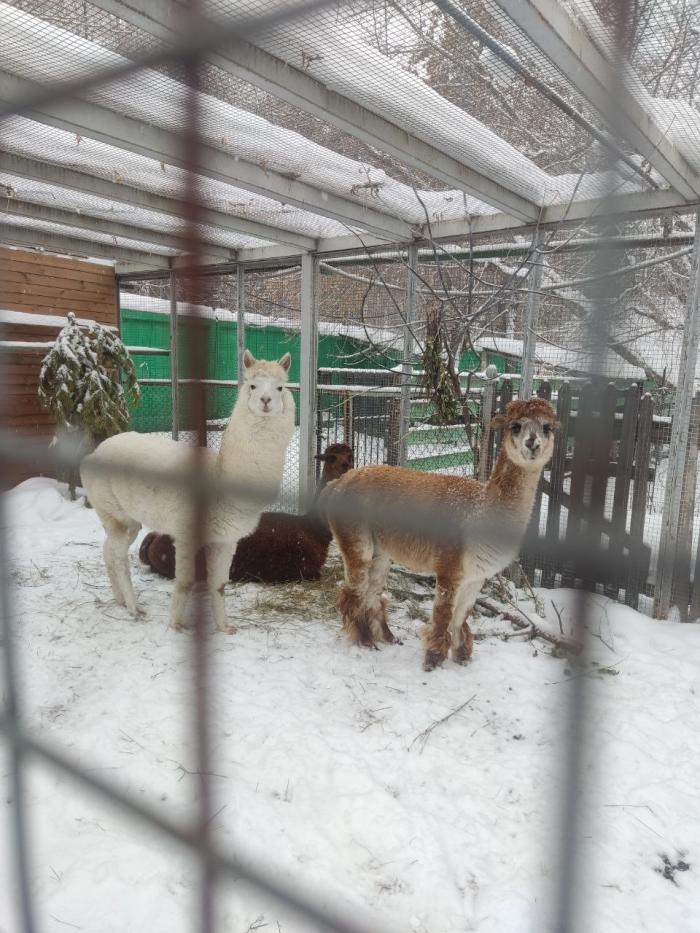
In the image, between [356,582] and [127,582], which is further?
[127,582]

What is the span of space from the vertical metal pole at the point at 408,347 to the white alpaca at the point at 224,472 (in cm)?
193

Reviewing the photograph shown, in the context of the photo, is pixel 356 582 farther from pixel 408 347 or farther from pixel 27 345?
pixel 27 345

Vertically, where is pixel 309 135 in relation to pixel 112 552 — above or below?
above

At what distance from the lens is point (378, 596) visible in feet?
12.5

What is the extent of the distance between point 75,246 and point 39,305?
1257 mm

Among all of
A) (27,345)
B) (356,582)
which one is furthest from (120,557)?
(27,345)

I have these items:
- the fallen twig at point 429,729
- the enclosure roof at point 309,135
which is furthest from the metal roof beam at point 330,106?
the fallen twig at point 429,729

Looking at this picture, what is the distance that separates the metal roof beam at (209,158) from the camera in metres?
2.83

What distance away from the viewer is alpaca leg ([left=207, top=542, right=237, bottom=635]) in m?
3.67

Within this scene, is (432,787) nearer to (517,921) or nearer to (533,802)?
(533,802)

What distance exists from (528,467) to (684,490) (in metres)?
2.05

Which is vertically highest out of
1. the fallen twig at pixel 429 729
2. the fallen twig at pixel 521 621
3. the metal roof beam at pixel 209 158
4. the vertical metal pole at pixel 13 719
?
the metal roof beam at pixel 209 158

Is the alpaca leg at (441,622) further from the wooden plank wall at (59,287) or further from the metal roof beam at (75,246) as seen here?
the wooden plank wall at (59,287)

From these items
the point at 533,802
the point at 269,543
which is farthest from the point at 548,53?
the point at 269,543
